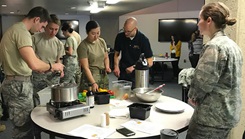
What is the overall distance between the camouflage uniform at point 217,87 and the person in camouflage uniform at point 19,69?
51.0 inches

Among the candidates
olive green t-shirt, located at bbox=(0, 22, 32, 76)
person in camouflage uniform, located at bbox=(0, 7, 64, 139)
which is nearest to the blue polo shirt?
person in camouflage uniform, located at bbox=(0, 7, 64, 139)

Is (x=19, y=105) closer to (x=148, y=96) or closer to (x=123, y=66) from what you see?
(x=148, y=96)

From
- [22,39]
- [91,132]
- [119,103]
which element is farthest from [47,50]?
[91,132]

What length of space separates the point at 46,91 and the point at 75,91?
16.2 inches

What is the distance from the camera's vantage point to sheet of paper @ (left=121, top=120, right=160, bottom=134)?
1596 millimetres

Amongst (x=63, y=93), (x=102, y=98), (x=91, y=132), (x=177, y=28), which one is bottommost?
(x=91, y=132)

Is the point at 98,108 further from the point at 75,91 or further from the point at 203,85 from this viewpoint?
the point at 203,85

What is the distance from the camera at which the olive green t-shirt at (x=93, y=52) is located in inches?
110

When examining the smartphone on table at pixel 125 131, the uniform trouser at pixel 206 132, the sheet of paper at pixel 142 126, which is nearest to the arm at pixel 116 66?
the sheet of paper at pixel 142 126

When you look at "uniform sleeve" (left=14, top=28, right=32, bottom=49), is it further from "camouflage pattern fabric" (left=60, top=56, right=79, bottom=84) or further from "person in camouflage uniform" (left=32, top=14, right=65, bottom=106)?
"camouflage pattern fabric" (left=60, top=56, right=79, bottom=84)

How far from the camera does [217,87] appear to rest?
1.51m

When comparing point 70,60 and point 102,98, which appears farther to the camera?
point 70,60

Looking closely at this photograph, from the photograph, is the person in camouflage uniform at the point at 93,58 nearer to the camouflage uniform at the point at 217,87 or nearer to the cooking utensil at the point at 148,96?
the cooking utensil at the point at 148,96

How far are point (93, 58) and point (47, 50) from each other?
25.4 inches
